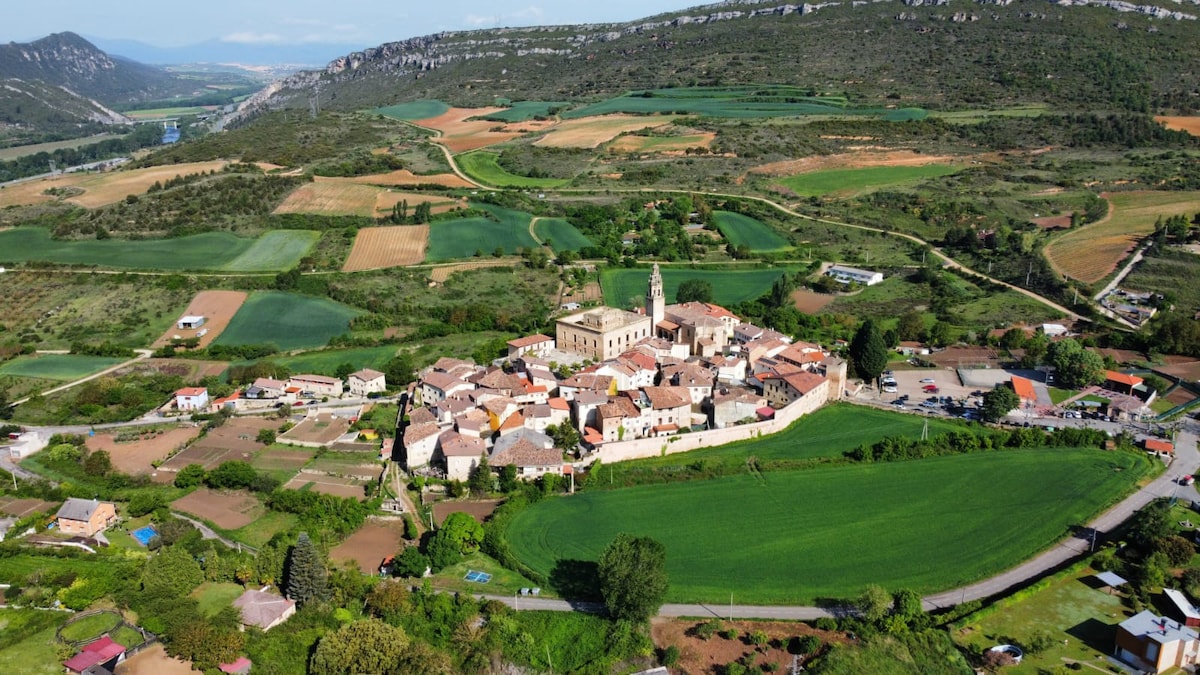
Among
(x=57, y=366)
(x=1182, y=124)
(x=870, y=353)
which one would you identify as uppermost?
(x=1182, y=124)

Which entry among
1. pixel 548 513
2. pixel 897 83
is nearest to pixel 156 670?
pixel 548 513

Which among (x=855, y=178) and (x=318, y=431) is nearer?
(x=318, y=431)

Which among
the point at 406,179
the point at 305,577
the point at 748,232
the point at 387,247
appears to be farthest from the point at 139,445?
the point at 406,179

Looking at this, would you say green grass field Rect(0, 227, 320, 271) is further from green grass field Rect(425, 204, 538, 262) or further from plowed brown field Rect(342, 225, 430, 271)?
green grass field Rect(425, 204, 538, 262)

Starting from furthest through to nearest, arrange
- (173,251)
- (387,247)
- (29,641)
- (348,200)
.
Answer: (348,200) → (387,247) → (173,251) → (29,641)

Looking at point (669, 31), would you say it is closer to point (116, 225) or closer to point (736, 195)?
point (736, 195)

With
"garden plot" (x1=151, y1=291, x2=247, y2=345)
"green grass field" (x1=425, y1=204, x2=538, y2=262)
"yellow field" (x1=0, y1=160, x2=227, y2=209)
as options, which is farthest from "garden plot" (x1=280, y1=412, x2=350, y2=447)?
"yellow field" (x1=0, y1=160, x2=227, y2=209)

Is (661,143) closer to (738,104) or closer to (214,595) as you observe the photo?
(738,104)
